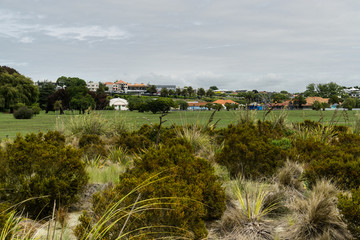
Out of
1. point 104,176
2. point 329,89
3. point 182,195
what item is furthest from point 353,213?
point 329,89

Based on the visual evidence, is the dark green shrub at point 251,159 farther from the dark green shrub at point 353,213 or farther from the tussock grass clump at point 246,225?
the dark green shrub at point 353,213

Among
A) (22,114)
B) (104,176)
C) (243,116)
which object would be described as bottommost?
(104,176)

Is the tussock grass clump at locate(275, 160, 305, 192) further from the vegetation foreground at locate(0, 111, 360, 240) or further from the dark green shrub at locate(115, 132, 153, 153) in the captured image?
the dark green shrub at locate(115, 132, 153, 153)

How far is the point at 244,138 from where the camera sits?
20.2 ft

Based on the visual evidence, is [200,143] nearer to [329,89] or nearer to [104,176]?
[104,176]

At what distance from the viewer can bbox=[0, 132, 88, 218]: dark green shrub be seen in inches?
164

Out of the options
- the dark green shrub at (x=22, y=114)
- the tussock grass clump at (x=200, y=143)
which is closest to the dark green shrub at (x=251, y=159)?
the tussock grass clump at (x=200, y=143)

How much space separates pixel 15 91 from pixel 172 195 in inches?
1854

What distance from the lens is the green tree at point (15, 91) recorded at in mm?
42750

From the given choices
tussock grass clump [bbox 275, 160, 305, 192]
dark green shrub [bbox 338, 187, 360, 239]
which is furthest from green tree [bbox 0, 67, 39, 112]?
dark green shrub [bbox 338, 187, 360, 239]

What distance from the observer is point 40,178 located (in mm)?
4332

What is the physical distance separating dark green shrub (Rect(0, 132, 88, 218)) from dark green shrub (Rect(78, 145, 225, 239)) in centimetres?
94

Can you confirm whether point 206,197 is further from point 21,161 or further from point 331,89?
point 331,89

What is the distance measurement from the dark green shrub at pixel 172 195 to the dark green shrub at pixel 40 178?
94cm
